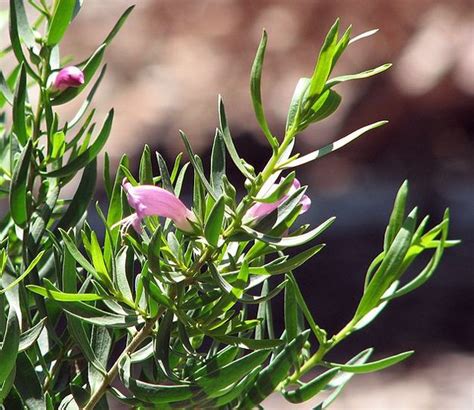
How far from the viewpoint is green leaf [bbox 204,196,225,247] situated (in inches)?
7.6

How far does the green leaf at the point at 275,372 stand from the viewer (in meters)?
0.23

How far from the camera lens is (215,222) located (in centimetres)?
20

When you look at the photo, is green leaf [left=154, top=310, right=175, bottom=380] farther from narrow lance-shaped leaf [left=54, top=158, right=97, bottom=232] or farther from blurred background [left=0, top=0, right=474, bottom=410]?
blurred background [left=0, top=0, right=474, bottom=410]

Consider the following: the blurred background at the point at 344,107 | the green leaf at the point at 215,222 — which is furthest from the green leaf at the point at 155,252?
the blurred background at the point at 344,107

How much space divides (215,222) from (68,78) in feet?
0.33

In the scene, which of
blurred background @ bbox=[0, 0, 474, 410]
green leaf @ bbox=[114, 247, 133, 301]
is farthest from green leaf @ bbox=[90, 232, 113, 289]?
blurred background @ bbox=[0, 0, 474, 410]

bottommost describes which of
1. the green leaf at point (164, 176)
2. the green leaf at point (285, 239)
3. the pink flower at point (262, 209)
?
the green leaf at point (285, 239)

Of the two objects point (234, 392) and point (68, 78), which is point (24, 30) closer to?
point (68, 78)

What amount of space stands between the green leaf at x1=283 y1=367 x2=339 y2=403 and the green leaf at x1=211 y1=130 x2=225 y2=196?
0.19ft

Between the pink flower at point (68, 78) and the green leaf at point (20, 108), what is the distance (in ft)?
0.07

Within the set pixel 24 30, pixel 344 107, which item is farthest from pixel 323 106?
pixel 344 107

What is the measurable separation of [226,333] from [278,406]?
1.07 metres

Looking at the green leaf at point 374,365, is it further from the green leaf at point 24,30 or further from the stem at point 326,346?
the green leaf at point 24,30

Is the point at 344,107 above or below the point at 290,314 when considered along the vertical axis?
below
